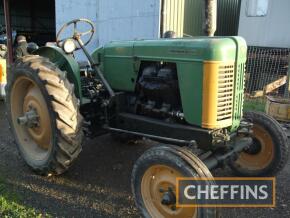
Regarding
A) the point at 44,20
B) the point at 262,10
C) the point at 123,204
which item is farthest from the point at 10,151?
the point at 44,20

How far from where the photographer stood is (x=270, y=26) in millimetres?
9820

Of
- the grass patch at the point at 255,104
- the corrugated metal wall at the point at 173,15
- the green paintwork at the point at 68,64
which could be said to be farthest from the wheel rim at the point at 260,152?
the corrugated metal wall at the point at 173,15

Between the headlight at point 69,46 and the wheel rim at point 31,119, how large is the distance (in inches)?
20.3

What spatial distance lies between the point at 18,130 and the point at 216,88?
2389 millimetres

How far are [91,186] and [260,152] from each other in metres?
1.79

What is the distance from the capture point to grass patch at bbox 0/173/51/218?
2.98 metres

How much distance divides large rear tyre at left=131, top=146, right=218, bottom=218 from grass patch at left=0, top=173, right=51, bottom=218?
2.77 feet

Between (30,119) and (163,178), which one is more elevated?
(30,119)

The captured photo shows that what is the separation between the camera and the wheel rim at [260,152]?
3.64 meters

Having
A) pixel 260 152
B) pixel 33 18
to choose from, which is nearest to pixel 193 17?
pixel 260 152

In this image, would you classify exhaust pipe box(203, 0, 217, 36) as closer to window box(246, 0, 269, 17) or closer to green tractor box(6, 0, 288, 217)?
green tractor box(6, 0, 288, 217)

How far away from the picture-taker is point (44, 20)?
2511 cm

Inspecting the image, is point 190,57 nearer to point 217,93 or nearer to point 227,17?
point 217,93

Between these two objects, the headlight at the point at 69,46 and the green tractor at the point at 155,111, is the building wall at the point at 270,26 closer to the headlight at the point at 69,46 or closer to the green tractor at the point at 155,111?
the green tractor at the point at 155,111
